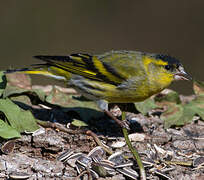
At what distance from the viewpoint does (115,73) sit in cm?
479

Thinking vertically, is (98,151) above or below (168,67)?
below

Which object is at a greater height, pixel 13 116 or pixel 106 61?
pixel 106 61

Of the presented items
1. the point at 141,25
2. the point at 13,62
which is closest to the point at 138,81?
the point at 13,62

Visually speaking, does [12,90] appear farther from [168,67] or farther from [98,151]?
[168,67]

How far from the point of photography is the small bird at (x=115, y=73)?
4.65 m

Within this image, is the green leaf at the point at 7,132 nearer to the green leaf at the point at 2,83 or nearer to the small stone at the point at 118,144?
the green leaf at the point at 2,83

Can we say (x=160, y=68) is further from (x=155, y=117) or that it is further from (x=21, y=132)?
(x=21, y=132)

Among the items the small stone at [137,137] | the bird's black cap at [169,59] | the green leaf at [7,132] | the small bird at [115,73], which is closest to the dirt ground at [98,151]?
the small stone at [137,137]

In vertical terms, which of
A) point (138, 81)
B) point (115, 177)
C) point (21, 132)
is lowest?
point (115, 177)

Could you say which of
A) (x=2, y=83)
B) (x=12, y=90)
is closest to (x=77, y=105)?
(x=12, y=90)

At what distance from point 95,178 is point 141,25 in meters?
8.73

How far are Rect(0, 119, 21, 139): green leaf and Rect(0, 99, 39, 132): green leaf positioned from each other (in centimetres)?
14

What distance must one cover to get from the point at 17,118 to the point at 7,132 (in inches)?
12.0

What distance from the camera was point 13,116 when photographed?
13.7ft
